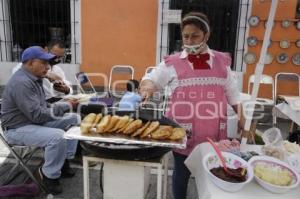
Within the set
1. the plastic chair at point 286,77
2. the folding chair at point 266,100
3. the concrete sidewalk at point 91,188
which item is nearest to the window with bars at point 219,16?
the folding chair at point 266,100

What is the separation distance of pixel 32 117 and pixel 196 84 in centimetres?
179

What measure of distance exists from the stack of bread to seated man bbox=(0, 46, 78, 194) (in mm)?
1182

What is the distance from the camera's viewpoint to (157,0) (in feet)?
19.3

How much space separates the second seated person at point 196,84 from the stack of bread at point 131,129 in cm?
21

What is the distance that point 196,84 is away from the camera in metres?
2.03

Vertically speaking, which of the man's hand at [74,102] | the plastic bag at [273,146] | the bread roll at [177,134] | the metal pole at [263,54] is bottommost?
the man's hand at [74,102]

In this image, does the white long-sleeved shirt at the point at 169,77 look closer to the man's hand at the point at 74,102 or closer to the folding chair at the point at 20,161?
the folding chair at the point at 20,161

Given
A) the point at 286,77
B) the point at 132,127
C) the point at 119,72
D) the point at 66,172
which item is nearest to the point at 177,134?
the point at 132,127

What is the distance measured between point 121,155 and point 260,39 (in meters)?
4.80

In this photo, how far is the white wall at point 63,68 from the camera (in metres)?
6.25

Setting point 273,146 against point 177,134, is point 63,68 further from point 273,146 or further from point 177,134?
point 273,146

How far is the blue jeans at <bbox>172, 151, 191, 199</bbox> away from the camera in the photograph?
7.30 feet

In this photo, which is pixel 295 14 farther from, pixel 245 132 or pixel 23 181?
pixel 23 181

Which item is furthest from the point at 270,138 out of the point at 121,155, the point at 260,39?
the point at 260,39
